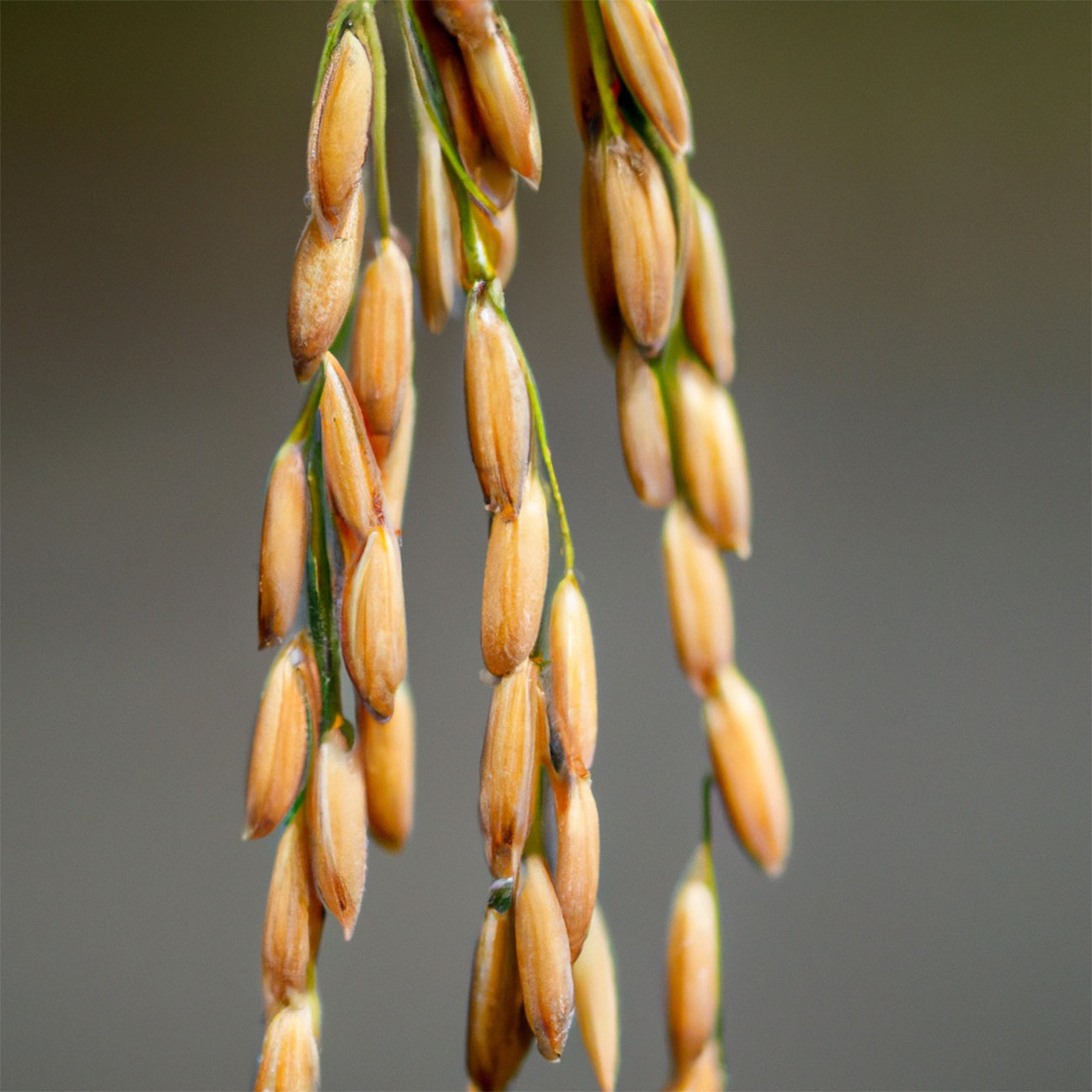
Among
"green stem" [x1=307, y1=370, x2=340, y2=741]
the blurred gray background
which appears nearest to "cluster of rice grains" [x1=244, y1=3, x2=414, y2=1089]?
"green stem" [x1=307, y1=370, x2=340, y2=741]

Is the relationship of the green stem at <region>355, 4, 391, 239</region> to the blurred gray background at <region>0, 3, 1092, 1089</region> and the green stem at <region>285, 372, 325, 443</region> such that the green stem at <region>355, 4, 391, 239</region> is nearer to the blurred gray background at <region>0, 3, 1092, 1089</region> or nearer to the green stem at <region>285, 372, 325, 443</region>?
the green stem at <region>285, 372, 325, 443</region>

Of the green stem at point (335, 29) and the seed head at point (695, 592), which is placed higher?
the green stem at point (335, 29)

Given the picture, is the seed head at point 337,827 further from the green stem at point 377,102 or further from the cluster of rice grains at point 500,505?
the green stem at point 377,102

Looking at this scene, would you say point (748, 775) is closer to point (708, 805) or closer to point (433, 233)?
point (708, 805)

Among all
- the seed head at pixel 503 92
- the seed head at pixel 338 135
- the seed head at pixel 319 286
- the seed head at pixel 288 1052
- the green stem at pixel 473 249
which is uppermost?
the seed head at pixel 503 92

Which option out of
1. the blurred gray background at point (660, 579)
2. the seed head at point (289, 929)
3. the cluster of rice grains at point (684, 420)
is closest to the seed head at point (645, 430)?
the cluster of rice grains at point (684, 420)

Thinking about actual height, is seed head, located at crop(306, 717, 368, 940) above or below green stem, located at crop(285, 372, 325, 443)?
below

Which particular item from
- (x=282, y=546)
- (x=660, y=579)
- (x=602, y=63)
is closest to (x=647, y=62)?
(x=602, y=63)
